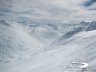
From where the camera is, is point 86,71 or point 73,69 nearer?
point 86,71

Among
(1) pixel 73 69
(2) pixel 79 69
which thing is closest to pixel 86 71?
(2) pixel 79 69

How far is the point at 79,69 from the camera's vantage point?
7141 inches

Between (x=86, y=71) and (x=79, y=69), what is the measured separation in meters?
7.49

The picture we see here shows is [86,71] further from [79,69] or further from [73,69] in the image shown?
[73,69]

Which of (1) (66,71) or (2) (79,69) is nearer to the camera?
(2) (79,69)

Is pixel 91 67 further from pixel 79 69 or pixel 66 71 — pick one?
pixel 66 71

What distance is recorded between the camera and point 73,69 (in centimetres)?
19375

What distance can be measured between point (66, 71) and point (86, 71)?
1003 inches

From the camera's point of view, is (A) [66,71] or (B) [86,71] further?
(A) [66,71]

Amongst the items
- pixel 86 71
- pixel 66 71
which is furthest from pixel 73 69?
pixel 86 71

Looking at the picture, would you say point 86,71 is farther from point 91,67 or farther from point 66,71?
point 66,71

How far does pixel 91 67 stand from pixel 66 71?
25.7 meters

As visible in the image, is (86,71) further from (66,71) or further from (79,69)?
(66,71)

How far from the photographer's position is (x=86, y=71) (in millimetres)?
176375
